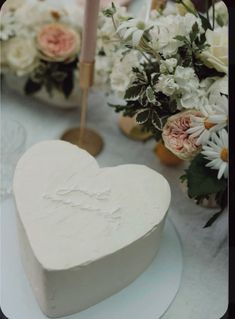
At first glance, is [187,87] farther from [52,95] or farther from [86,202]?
[52,95]

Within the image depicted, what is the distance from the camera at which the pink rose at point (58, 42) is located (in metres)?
1.04

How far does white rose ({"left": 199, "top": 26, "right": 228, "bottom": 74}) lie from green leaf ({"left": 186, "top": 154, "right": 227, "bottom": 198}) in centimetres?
14

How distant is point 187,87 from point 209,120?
6 centimetres

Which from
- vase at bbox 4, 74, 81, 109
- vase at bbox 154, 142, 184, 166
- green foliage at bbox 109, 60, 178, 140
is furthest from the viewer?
vase at bbox 4, 74, 81, 109

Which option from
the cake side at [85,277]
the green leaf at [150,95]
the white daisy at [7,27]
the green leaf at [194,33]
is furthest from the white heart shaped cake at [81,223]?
the white daisy at [7,27]

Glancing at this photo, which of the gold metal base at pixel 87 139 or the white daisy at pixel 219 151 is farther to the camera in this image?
the gold metal base at pixel 87 139

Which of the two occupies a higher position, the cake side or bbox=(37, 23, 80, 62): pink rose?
bbox=(37, 23, 80, 62): pink rose

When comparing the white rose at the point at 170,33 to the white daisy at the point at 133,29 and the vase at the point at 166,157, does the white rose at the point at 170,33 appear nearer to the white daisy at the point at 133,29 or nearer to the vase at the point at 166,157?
the white daisy at the point at 133,29

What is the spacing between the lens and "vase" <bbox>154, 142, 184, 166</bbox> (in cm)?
101

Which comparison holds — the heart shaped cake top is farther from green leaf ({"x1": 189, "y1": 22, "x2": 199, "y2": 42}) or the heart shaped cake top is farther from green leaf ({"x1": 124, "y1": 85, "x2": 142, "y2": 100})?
green leaf ({"x1": 189, "y1": 22, "x2": 199, "y2": 42})

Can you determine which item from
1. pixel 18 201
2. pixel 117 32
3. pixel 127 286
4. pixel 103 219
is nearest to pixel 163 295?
pixel 127 286

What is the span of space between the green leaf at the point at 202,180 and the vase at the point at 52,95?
1.23 ft

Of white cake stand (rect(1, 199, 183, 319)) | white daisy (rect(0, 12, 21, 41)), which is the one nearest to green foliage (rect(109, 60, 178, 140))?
white cake stand (rect(1, 199, 183, 319))

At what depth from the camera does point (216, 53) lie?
2.74 feet
